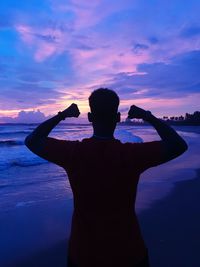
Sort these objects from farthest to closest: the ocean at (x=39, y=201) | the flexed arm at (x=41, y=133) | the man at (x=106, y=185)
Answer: the ocean at (x=39, y=201)
the flexed arm at (x=41, y=133)
the man at (x=106, y=185)

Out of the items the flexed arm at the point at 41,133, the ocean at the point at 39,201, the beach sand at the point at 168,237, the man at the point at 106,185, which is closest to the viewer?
the man at the point at 106,185

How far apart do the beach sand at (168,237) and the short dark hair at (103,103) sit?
2.90 meters

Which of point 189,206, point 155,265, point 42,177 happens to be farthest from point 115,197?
point 42,177

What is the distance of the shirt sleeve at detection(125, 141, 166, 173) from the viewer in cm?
232

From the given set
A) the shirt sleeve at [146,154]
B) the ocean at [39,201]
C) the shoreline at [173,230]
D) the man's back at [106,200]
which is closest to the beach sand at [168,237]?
the shoreline at [173,230]

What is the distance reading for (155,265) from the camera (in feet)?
15.5

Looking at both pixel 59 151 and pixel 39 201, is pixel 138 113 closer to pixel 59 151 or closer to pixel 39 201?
pixel 59 151

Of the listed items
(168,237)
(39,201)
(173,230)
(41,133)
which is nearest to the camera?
(41,133)

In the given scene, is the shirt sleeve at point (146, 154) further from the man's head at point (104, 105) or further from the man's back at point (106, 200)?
the man's head at point (104, 105)

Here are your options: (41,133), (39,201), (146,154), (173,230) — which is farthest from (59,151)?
(39,201)

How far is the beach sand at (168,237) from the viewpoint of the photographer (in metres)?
4.86

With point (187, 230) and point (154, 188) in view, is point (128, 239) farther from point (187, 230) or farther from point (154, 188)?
point (154, 188)

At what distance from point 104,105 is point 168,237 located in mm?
3712

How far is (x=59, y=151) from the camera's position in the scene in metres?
2.39
